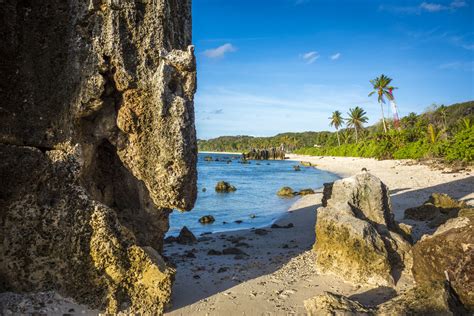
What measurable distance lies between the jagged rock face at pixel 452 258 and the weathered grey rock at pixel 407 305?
0.29 m

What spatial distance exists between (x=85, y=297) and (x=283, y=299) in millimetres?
3210

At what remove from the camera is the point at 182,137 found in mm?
5707

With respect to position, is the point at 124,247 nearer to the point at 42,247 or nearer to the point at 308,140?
the point at 42,247

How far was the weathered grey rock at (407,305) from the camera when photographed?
4.91 metres

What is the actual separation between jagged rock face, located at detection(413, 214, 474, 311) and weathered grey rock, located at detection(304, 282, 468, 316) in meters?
0.29

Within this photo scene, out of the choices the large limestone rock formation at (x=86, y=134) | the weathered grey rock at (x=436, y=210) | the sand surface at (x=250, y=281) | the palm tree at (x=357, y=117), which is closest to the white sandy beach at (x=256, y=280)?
the sand surface at (x=250, y=281)

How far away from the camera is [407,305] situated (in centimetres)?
504

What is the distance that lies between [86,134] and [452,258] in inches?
254

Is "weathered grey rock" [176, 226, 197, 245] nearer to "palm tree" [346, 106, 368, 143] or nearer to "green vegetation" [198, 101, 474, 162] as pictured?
"green vegetation" [198, 101, 474, 162]

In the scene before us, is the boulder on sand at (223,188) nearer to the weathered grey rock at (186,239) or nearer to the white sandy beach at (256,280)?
the white sandy beach at (256,280)

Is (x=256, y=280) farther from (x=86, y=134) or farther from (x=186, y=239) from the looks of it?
(x=186, y=239)

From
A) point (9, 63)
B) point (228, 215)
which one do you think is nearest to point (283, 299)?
point (9, 63)

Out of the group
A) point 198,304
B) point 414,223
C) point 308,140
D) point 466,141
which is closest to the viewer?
point 198,304

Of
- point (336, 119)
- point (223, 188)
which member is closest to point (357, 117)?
point (336, 119)
